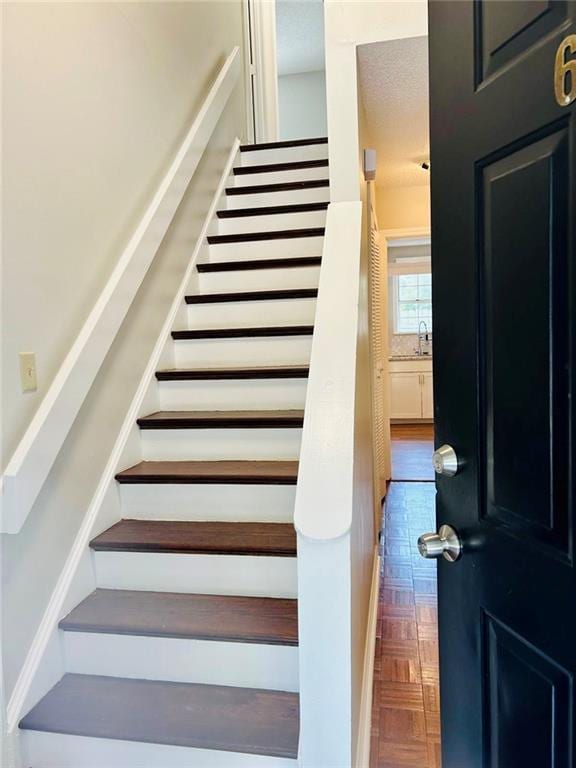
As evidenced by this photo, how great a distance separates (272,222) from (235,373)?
1275 mm

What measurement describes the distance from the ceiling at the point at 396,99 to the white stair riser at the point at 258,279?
908mm

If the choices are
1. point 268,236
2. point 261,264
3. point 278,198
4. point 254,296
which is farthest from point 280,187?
point 254,296

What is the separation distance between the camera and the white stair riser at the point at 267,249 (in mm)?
2824

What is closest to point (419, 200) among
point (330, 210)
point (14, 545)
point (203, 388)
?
point (330, 210)

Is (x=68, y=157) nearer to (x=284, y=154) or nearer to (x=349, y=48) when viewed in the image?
(x=349, y=48)

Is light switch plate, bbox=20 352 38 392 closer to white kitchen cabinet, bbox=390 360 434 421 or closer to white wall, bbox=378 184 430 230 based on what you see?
white wall, bbox=378 184 430 230

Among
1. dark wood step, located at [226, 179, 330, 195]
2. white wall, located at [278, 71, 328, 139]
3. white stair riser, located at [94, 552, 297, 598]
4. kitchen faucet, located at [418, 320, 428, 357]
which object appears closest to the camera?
white stair riser, located at [94, 552, 297, 598]

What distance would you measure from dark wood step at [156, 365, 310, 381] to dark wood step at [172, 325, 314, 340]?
0.59 feet

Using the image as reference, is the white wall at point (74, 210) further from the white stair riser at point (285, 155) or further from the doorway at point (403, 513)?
the white stair riser at point (285, 155)

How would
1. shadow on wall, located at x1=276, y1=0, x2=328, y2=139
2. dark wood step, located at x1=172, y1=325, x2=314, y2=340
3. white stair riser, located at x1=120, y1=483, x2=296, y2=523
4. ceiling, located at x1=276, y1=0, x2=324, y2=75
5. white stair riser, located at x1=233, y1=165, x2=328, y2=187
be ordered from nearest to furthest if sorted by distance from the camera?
white stair riser, located at x1=120, y1=483, x2=296, y2=523 < dark wood step, located at x1=172, y1=325, x2=314, y2=340 < white stair riser, located at x1=233, y1=165, x2=328, y2=187 < ceiling, located at x1=276, y1=0, x2=324, y2=75 < shadow on wall, located at x1=276, y1=0, x2=328, y2=139

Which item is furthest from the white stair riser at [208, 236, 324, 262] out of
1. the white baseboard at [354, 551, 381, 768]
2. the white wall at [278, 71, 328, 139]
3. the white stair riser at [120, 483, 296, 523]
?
the white wall at [278, 71, 328, 139]

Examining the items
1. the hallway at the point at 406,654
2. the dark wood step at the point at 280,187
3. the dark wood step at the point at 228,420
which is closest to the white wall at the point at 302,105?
the dark wood step at the point at 280,187

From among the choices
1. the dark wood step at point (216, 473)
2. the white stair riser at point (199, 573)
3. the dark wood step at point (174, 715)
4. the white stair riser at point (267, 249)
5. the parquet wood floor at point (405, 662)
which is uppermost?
the white stair riser at point (267, 249)

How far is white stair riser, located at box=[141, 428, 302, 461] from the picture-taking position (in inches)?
80.6
